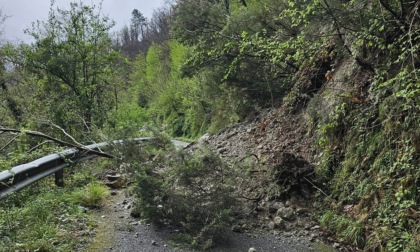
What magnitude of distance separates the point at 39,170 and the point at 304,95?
5.58 m

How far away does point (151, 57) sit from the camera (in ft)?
150

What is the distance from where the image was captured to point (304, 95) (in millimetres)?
7582

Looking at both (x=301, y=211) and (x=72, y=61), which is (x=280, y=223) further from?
(x=72, y=61)

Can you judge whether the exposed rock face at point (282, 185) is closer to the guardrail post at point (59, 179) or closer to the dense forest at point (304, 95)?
the dense forest at point (304, 95)

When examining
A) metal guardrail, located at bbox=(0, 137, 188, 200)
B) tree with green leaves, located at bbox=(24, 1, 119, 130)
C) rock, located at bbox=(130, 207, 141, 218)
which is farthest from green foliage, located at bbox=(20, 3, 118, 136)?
rock, located at bbox=(130, 207, 141, 218)

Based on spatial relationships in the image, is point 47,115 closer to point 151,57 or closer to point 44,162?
point 44,162

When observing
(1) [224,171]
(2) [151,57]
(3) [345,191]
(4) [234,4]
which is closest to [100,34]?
(4) [234,4]

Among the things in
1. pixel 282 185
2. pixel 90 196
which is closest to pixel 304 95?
pixel 282 185

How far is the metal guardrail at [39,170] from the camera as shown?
409cm

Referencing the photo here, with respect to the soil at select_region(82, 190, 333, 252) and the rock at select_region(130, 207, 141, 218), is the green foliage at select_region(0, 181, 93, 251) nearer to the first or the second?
the soil at select_region(82, 190, 333, 252)

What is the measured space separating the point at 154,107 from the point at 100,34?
2032 cm

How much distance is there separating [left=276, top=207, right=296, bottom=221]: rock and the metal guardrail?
77.5 inches

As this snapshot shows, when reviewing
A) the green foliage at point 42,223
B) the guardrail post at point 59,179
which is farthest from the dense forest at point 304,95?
the guardrail post at point 59,179

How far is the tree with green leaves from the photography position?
48.0 feet
